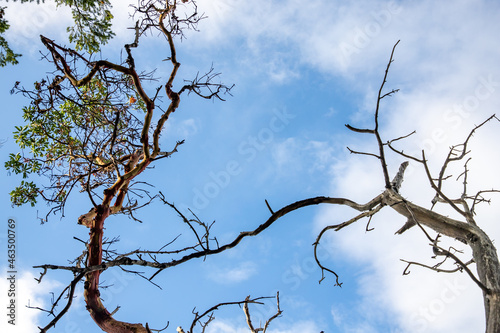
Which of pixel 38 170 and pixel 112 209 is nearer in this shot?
pixel 112 209

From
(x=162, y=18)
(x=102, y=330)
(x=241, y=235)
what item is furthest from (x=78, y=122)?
(x=241, y=235)

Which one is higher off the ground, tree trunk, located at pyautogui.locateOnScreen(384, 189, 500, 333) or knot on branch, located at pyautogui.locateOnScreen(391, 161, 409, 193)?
knot on branch, located at pyautogui.locateOnScreen(391, 161, 409, 193)

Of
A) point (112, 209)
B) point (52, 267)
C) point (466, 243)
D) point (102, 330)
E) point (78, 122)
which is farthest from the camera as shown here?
point (78, 122)

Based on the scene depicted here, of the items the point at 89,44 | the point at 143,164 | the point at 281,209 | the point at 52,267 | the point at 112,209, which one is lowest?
the point at 52,267

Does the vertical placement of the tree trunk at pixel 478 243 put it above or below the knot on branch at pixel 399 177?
below

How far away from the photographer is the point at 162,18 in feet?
17.5

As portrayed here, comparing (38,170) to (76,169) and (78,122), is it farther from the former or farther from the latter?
(78,122)

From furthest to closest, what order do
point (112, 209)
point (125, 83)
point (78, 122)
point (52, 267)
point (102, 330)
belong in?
1. point (78, 122)
2. point (125, 83)
3. point (112, 209)
4. point (102, 330)
5. point (52, 267)

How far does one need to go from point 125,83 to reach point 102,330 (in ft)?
11.9

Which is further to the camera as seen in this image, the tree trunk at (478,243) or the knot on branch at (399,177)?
the knot on branch at (399,177)

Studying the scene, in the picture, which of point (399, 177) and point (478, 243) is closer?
point (478, 243)

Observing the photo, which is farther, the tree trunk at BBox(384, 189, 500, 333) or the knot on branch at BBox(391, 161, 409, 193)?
the knot on branch at BBox(391, 161, 409, 193)

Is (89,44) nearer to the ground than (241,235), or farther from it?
farther from it

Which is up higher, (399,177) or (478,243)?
(399,177)
